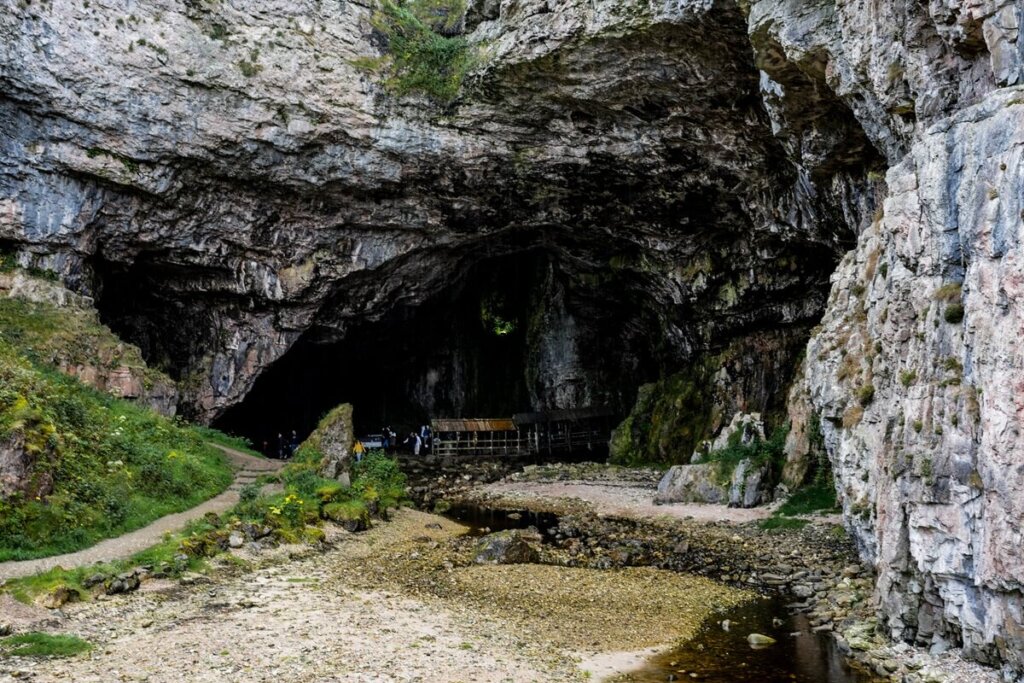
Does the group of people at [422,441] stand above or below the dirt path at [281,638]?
above

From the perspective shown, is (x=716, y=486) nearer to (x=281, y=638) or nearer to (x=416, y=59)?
(x=281, y=638)

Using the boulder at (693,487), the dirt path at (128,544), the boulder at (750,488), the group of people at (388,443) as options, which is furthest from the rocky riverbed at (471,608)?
the group of people at (388,443)

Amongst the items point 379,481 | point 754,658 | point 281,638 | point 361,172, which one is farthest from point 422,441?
point 754,658

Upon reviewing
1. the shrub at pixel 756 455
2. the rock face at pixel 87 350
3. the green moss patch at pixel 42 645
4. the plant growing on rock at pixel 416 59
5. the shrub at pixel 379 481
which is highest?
the plant growing on rock at pixel 416 59

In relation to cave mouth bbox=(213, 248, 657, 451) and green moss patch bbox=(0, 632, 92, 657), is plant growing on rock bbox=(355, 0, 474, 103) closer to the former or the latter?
cave mouth bbox=(213, 248, 657, 451)

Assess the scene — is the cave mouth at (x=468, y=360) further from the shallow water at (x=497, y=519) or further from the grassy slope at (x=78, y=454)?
the shallow water at (x=497, y=519)

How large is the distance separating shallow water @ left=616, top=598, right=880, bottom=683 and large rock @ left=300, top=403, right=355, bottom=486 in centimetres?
1590

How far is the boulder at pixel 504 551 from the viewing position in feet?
65.5

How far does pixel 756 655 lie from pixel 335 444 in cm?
1861

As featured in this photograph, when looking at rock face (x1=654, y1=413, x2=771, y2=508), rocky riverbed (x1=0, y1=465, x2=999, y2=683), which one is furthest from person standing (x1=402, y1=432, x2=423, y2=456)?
rocky riverbed (x1=0, y1=465, x2=999, y2=683)

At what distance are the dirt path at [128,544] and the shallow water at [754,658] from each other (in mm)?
11508

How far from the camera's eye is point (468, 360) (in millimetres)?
54906

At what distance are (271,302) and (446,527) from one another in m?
19.2

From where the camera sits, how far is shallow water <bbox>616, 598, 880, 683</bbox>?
40.5 ft
